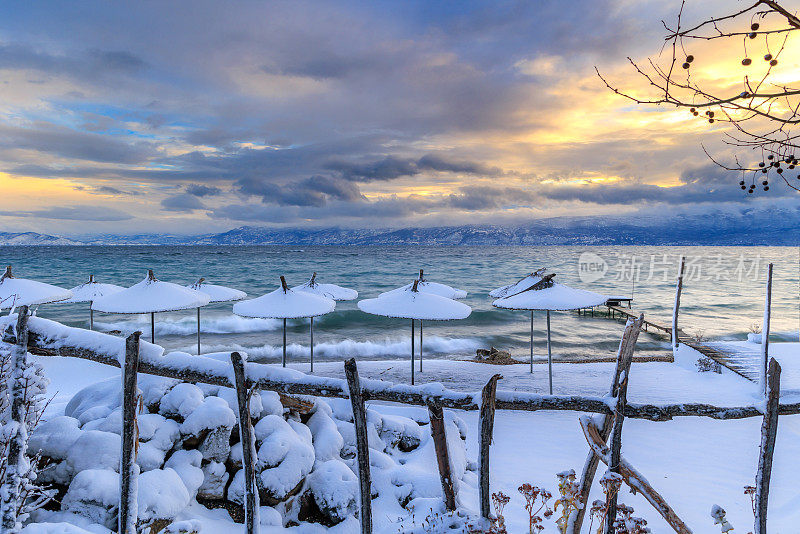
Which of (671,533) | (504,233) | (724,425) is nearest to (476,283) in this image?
(724,425)

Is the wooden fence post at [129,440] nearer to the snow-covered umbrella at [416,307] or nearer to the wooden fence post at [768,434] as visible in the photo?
the wooden fence post at [768,434]

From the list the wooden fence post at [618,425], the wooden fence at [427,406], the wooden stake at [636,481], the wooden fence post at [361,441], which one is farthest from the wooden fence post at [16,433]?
the wooden fence post at [618,425]

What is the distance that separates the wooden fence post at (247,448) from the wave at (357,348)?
43.0 ft

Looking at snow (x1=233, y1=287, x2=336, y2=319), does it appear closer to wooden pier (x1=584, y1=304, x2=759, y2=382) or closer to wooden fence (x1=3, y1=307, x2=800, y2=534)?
wooden fence (x1=3, y1=307, x2=800, y2=534)

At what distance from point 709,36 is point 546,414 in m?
7.55

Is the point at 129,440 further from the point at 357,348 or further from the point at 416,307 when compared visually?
the point at 357,348

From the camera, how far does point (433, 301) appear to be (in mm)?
8773

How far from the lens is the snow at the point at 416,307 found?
840cm

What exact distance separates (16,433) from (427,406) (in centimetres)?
278

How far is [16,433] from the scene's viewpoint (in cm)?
280

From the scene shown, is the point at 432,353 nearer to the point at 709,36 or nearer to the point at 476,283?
the point at 709,36

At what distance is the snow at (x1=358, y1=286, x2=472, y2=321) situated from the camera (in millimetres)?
8398

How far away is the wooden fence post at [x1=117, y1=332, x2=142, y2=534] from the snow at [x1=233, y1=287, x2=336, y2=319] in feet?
17.6

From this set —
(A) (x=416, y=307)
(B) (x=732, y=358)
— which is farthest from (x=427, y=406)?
(B) (x=732, y=358)
